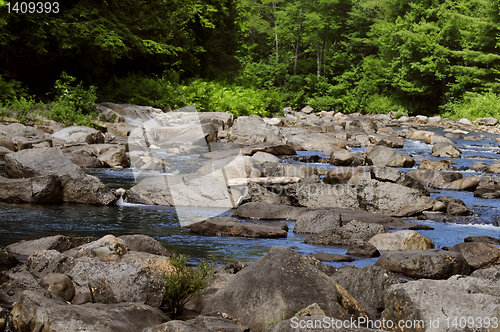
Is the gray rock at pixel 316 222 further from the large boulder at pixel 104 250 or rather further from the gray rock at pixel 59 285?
the gray rock at pixel 59 285

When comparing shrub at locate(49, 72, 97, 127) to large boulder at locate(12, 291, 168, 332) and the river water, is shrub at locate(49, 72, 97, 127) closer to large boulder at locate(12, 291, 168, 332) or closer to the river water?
the river water

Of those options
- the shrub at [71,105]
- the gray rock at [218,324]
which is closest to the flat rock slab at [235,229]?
the gray rock at [218,324]

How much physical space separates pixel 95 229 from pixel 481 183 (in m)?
8.49

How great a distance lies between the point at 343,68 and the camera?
46938mm

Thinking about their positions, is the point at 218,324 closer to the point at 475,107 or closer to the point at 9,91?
the point at 9,91

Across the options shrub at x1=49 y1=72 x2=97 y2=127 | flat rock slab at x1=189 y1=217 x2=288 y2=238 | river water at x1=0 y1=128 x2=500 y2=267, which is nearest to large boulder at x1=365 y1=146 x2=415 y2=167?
river water at x1=0 y1=128 x2=500 y2=267

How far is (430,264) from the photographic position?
5246mm

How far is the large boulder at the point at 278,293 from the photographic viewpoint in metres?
3.80

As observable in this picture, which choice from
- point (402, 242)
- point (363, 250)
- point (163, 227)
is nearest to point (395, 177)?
point (402, 242)

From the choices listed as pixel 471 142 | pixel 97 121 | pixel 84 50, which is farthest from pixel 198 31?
pixel 471 142

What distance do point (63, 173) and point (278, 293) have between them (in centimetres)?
618

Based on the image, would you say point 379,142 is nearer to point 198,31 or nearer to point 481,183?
point 481,183

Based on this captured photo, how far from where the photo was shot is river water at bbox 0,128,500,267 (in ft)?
20.5

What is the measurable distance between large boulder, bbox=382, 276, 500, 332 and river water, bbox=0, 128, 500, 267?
6.25 ft
